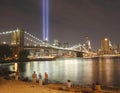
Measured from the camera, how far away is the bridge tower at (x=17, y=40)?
99.8 metres

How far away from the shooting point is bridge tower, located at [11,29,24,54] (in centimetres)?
9982

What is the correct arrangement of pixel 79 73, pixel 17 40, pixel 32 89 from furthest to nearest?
pixel 17 40, pixel 79 73, pixel 32 89

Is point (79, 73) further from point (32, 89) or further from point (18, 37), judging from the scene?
point (18, 37)

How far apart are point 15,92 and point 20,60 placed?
87637 millimetres

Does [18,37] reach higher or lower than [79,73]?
higher

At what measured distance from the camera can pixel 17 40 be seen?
106188 mm

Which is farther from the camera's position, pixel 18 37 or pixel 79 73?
pixel 18 37

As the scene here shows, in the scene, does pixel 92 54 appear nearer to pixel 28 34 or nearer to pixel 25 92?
pixel 28 34

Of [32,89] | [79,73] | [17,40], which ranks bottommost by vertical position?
[79,73]

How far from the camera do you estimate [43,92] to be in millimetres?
16484

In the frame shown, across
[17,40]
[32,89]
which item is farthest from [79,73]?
[17,40]

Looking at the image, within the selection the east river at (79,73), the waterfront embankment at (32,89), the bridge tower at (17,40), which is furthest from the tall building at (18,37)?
the waterfront embankment at (32,89)

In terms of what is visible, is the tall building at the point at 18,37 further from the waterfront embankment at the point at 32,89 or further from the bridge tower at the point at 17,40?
the waterfront embankment at the point at 32,89

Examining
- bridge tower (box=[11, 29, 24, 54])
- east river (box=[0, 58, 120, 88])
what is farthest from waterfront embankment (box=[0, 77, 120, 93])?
bridge tower (box=[11, 29, 24, 54])
